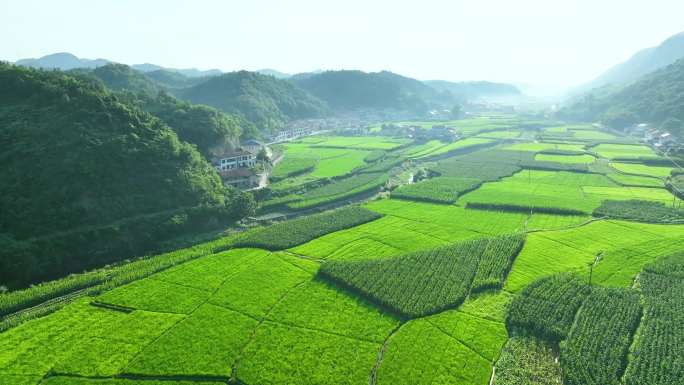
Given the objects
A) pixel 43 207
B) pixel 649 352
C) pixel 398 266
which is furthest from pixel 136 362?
pixel 649 352

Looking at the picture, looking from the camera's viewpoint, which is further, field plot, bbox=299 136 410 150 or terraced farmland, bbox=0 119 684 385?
field plot, bbox=299 136 410 150

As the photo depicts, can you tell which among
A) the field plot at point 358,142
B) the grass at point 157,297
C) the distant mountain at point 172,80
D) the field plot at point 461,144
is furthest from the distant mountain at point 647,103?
the distant mountain at point 172,80

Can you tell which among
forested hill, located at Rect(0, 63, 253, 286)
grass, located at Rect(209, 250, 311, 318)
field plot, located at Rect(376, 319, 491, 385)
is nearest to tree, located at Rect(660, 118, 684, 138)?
forested hill, located at Rect(0, 63, 253, 286)

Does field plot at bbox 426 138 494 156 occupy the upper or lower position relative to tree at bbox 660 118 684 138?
lower

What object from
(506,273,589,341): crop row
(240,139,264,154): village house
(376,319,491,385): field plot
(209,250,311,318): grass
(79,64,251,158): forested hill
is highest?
(79,64,251,158): forested hill

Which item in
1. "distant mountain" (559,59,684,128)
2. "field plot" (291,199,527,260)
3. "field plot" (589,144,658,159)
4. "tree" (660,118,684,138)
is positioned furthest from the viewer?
"distant mountain" (559,59,684,128)

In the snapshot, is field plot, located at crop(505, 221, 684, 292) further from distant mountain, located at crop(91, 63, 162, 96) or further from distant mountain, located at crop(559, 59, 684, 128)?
distant mountain, located at crop(91, 63, 162, 96)

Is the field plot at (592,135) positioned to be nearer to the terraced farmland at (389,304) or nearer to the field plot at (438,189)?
the terraced farmland at (389,304)

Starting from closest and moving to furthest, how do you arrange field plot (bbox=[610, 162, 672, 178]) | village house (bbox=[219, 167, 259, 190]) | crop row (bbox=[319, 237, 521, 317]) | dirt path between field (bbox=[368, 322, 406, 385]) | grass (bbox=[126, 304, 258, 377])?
dirt path between field (bbox=[368, 322, 406, 385])
grass (bbox=[126, 304, 258, 377])
crop row (bbox=[319, 237, 521, 317])
village house (bbox=[219, 167, 259, 190])
field plot (bbox=[610, 162, 672, 178])
